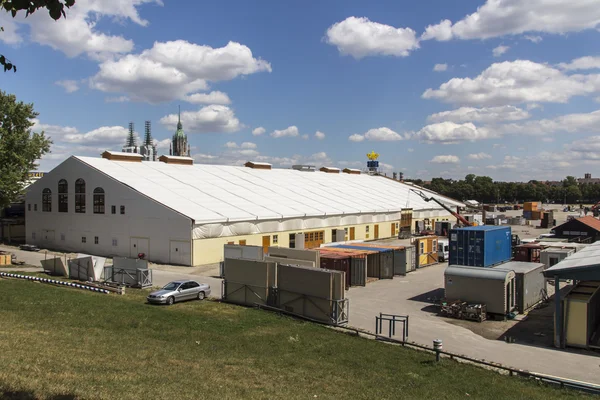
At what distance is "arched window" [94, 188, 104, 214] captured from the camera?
4375 centimetres

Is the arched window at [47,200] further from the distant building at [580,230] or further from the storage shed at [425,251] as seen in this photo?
the distant building at [580,230]

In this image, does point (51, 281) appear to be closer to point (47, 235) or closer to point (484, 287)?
point (47, 235)

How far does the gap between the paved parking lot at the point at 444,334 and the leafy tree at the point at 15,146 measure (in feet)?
105

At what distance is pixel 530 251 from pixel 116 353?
3228cm

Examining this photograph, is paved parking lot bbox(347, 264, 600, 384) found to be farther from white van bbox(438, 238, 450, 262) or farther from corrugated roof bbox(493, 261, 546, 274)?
white van bbox(438, 238, 450, 262)

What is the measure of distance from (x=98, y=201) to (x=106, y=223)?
2.45 metres

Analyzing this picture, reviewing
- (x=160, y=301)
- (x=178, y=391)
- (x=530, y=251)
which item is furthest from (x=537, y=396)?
(x=530, y=251)

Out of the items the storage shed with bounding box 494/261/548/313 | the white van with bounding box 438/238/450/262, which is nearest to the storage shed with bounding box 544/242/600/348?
the storage shed with bounding box 494/261/548/313

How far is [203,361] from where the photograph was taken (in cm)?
1361

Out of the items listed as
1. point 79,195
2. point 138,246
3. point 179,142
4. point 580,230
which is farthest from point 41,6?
point 179,142

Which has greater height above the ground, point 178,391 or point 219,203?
point 219,203

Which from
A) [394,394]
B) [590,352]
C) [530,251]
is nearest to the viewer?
[394,394]

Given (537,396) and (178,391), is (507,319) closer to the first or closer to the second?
(537,396)

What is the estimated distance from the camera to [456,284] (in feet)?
78.7
